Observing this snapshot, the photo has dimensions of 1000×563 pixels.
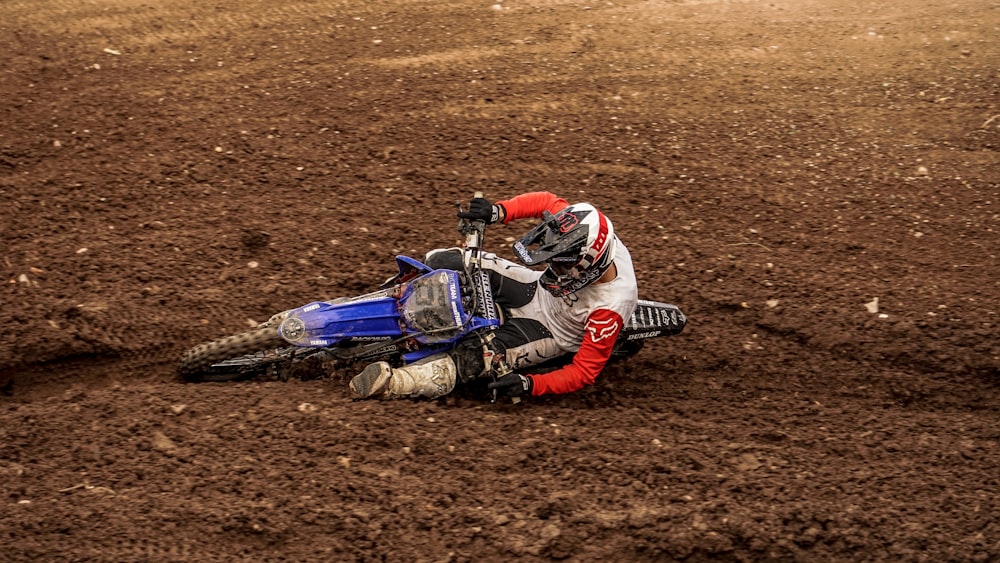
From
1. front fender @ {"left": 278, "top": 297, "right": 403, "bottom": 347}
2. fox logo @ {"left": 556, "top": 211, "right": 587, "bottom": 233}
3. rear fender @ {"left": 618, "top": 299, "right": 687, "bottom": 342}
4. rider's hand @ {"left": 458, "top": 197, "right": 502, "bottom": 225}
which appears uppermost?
rider's hand @ {"left": 458, "top": 197, "right": 502, "bottom": 225}

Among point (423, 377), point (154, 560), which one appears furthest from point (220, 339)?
point (154, 560)

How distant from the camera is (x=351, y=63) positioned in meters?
12.0

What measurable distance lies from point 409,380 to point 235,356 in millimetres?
1476

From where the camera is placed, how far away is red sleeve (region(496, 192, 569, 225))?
738 cm

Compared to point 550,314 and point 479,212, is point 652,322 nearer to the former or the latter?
point 550,314

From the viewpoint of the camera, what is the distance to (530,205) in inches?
294

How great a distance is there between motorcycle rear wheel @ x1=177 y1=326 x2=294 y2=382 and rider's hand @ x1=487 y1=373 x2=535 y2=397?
5.81 ft

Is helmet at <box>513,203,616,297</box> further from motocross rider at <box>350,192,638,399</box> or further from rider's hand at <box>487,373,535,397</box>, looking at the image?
rider's hand at <box>487,373,535,397</box>

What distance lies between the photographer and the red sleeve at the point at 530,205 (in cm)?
738

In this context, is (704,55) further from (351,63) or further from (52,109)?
(52,109)

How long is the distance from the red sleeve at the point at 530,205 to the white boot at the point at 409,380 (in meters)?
1.32

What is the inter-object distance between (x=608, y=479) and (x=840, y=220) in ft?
16.5

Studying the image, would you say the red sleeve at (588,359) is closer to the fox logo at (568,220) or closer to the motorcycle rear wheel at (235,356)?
the fox logo at (568,220)

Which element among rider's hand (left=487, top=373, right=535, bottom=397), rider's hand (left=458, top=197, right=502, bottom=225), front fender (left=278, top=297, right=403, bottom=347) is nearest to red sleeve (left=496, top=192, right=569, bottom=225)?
rider's hand (left=458, top=197, right=502, bottom=225)
